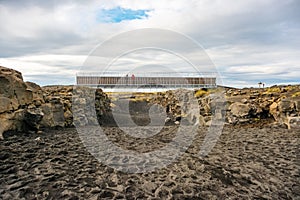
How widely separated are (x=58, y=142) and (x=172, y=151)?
660 cm

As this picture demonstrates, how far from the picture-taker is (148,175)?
10352 mm

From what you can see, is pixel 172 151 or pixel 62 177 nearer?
pixel 62 177

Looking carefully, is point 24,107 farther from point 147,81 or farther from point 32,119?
point 147,81

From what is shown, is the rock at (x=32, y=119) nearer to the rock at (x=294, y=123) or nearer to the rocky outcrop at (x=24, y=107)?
the rocky outcrop at (x=24, y=107)

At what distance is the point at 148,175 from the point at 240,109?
16303 mm

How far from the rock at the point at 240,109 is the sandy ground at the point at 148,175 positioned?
9069 millimetres

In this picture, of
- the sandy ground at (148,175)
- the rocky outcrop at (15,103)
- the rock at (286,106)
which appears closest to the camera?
the sandy ground at (148,175)

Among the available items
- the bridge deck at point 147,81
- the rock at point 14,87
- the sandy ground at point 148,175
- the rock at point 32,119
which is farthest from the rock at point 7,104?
the bridge deck at point 147,81

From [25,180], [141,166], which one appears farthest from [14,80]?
[141,166]

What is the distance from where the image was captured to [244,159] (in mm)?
12508

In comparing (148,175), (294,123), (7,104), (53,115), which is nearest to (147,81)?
(53,115)

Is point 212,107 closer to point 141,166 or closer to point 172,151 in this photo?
point 172,151

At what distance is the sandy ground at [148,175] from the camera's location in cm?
858

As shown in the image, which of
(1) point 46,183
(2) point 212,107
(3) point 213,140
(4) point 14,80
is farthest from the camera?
(2) point 212,107
